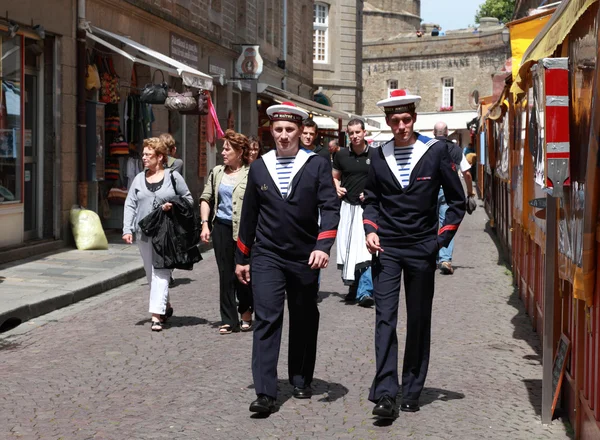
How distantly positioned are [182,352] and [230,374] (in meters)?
0.97

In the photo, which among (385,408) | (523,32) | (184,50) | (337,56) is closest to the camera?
(385,408)

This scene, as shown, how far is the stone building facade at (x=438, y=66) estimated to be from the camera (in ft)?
227

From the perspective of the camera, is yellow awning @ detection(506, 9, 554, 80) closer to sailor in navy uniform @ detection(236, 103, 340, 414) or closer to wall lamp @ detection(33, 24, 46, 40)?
sailor in navy uniform @ detection(236, 103, 340, 414)

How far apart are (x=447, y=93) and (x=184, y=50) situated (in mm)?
50861

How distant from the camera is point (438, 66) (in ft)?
235

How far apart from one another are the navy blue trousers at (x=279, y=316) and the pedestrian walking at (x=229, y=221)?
2.46 metres

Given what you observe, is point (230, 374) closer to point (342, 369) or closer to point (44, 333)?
point (342, 369)

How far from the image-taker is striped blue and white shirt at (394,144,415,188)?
6242mm

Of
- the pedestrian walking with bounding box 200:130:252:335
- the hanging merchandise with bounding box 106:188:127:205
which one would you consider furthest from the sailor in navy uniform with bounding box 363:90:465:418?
the hanging merchandise with bounding box 106:188:127:205

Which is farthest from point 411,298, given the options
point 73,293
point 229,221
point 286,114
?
point 73,293

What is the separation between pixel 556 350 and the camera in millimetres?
6434

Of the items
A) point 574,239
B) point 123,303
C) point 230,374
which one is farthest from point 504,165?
point 574,239

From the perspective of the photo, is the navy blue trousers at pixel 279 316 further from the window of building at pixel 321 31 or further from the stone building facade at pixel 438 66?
the stone building facade at pixel 438 66

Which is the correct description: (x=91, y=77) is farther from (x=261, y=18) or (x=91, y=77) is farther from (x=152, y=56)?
(x=261, y=18)
